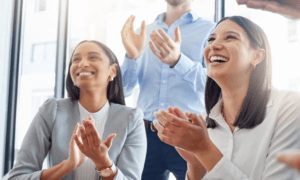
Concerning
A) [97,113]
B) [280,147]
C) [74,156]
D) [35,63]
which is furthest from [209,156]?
[35,63]

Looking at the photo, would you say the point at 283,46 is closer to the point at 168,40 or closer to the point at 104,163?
the point at 168,40

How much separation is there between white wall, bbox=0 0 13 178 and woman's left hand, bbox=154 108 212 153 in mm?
2387

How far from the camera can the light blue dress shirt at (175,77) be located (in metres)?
1.62

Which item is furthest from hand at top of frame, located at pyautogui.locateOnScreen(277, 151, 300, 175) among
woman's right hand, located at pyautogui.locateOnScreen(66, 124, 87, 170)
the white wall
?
the white wall

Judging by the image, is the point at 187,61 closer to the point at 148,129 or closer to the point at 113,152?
the point at 148,129

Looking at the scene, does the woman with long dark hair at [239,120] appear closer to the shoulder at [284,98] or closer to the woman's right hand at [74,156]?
the shoulder at [284,98]

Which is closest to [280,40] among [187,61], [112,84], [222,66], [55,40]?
[187,61]

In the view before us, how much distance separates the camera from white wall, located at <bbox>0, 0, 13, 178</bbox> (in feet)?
9.03

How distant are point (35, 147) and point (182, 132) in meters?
0.84

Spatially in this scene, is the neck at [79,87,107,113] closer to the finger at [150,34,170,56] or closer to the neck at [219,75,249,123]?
the finger at [150,34,170,56]

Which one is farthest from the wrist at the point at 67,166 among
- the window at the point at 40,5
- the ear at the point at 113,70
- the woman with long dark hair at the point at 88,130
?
the window at the point at 40,5

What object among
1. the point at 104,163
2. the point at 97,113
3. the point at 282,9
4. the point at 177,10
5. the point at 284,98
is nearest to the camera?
the point at 282,9

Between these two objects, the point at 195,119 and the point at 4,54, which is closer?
the point at 195,119

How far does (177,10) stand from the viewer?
1.82m
